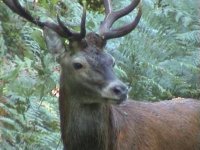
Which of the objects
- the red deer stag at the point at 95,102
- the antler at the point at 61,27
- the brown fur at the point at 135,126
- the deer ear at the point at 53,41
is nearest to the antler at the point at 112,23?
the red deer stag at the point at 95,102

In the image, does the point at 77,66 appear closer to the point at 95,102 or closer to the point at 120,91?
the point at 95,102

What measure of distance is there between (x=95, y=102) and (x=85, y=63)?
359mm

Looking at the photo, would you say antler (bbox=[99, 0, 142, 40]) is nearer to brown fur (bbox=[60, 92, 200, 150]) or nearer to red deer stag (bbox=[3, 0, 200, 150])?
red deer stag (bbox=[3, 0, 200, 150])

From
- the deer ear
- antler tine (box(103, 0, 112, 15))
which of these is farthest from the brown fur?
antler tine (box(103, 0, 112, 15))

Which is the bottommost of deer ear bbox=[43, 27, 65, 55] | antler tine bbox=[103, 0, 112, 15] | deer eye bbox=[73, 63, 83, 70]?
deer eye bbox=[73, 63, 83, 70]

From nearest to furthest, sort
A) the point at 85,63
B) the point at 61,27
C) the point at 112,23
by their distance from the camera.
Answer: the point at 85,63 < the point at 61,27 < the point at 112,23

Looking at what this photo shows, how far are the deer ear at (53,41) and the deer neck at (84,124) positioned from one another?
0.38m

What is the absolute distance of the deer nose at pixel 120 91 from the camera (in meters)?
5.53

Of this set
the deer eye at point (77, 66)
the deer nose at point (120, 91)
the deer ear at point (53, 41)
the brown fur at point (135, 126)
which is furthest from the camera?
the deer ear at point (53, 41)

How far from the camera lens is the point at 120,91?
5.54m

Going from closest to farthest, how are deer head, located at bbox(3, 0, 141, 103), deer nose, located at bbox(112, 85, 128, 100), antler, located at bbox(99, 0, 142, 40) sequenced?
deer nose, located at bbox(112, 85, 128, 100) < deer head, located at bbox(3, 0, 141, 103) < antler, located at bbox(99, 0, 142, 40)

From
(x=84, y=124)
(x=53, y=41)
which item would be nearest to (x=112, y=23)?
(x=53, y=41)

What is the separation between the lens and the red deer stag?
5777 millimetres

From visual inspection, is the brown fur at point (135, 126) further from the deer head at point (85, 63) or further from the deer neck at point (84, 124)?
the deer head at point (85, 63)
